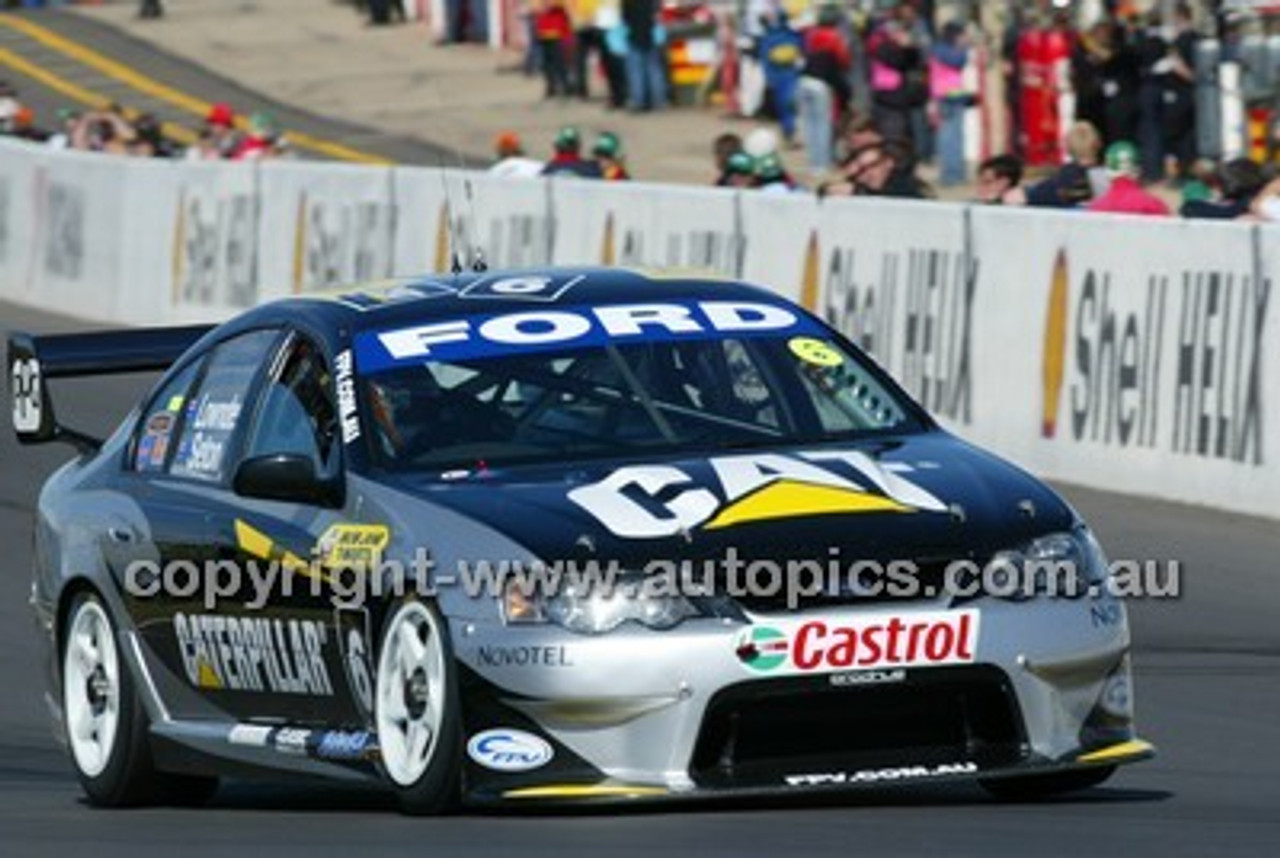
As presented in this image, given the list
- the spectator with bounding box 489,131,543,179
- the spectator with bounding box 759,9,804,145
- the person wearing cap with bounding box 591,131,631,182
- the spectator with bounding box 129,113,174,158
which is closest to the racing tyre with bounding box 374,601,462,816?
the spectator with bounding box 489,131,543,179

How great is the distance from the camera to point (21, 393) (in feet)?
36.2

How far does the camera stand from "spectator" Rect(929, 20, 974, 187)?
109 ft

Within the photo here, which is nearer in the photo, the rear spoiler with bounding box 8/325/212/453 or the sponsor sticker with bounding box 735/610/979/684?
the sponsor sticker with bounding box 735/610/979/684

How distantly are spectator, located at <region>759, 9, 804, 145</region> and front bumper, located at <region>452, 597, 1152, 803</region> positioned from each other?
2897 cm

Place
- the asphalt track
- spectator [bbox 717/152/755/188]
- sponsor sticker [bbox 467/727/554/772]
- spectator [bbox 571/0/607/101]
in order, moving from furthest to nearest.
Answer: spectator [bbox 571/0/607/101] → spectator [bbox 717/152/755/188] → sponsor sticker [bbox 467/727/554/772] → the asphalt track

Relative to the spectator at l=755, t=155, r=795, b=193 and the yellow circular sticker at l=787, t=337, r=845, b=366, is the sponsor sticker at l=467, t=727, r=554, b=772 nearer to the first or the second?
the yellow circular sticker at l=787, t=337, r=845, b=366

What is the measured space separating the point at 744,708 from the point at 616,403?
4.06ft

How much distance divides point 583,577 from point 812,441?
1.12 metres

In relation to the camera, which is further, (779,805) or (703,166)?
(703,166)

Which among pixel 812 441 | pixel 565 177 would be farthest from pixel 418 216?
pixel 812 441

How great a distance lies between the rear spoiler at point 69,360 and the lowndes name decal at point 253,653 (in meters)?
1.14

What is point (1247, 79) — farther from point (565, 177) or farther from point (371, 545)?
point (371, 545)

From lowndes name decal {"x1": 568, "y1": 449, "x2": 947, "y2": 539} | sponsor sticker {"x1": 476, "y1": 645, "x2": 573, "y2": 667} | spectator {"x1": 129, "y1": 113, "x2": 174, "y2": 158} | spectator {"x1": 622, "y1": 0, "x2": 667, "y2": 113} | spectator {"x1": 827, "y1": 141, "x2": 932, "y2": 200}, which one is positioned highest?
lowndes name decal {"x1": 568, "y1": 449, "x2": 947, "y2": 539}

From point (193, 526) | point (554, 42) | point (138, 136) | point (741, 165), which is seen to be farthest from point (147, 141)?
point (193, 526)
